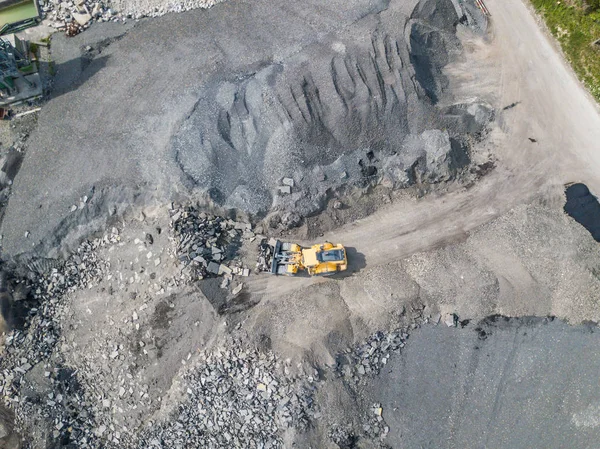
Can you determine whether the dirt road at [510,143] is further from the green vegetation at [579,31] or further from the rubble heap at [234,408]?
the rubble heap at [234,408]

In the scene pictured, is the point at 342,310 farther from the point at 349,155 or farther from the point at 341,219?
the point at 349,155

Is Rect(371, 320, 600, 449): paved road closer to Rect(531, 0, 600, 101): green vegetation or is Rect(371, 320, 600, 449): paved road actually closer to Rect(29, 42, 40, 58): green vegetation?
Rect(531, 0, 600, 101): green vegetation

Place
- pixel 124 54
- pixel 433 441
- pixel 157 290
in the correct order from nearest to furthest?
pixel 433 441, pixel 157 290, pixel 124 54

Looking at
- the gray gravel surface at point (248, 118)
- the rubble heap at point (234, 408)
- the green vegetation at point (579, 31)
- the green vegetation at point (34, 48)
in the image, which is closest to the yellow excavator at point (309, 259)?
the gray gravel surface at point (248, 118)

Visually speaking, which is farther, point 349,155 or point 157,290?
point 349,155

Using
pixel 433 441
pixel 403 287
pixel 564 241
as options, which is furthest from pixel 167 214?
pixel 564 241
